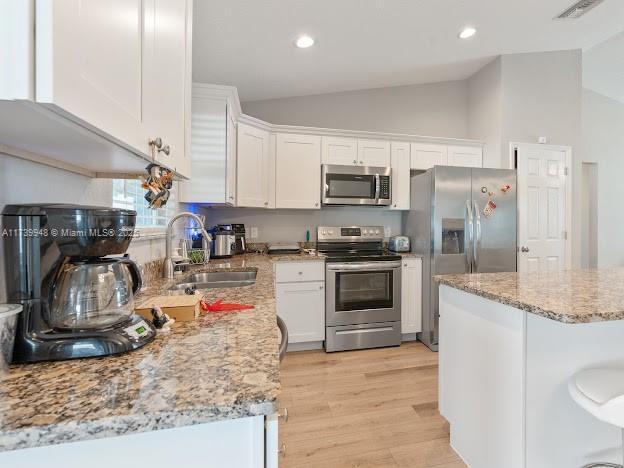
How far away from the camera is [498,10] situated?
252 centimetres

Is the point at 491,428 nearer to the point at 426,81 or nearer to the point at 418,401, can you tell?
the point at 418,401

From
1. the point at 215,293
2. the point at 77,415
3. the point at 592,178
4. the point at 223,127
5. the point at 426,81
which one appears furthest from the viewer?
the point at 592,178

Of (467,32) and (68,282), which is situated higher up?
(467,32)

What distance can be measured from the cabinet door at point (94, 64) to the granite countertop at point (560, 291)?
137cm

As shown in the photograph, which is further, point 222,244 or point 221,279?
point 222,244

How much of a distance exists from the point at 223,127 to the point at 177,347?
2070 millimetres

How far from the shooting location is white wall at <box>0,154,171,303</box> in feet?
2.52

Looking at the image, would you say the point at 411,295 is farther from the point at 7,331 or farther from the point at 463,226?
the point at 7,331

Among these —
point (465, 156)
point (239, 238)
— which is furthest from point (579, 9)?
point (239, 238)

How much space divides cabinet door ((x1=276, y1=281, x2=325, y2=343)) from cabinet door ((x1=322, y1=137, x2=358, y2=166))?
133cm

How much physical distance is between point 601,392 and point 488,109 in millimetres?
3406

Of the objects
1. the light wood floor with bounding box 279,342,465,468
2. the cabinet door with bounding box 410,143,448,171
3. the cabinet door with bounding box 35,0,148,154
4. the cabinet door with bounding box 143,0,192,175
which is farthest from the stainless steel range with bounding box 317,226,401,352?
the cabinet door with bounding box 35,0,148,154

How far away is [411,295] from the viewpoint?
3.07 meters

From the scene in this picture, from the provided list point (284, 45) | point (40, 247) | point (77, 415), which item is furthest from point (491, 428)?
point (284, 45)
